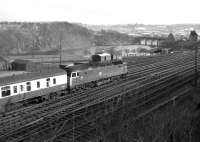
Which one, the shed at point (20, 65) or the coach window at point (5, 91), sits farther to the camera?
the shed at point (20, 65)

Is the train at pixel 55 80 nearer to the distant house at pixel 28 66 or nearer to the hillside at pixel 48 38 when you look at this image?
the distant house at pixel 28 66

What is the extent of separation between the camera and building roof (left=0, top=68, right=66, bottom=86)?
19.4m

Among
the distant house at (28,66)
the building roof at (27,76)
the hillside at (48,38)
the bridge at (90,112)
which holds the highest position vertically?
the hillside at (48,38)

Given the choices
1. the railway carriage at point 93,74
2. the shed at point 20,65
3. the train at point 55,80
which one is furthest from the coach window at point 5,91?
the railway carriage at point 93,74

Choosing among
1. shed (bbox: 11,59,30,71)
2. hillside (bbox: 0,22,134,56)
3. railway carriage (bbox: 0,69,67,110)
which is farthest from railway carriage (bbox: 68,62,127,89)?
hillside (bbox: 0,22,134,56)

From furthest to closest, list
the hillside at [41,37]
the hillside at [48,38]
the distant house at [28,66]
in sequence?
the hillside at [48,38] < the hillside at [41,37] < the distant house at [28,66]

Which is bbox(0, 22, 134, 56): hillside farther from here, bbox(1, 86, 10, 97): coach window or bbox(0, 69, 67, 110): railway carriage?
bbox(1, 86, 10, 97): coach window

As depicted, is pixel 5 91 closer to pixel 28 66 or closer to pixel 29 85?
pixel 29 85

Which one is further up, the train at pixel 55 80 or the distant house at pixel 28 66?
the distant house at pixel 28 66

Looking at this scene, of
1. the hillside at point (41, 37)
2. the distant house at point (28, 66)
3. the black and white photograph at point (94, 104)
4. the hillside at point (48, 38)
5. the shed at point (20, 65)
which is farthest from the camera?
the hillside at point (48, 38)

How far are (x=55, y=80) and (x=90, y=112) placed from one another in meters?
5.41

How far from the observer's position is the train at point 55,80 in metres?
19.8

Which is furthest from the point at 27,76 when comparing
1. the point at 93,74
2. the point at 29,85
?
the point at 93,74

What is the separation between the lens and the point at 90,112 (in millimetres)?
19625
